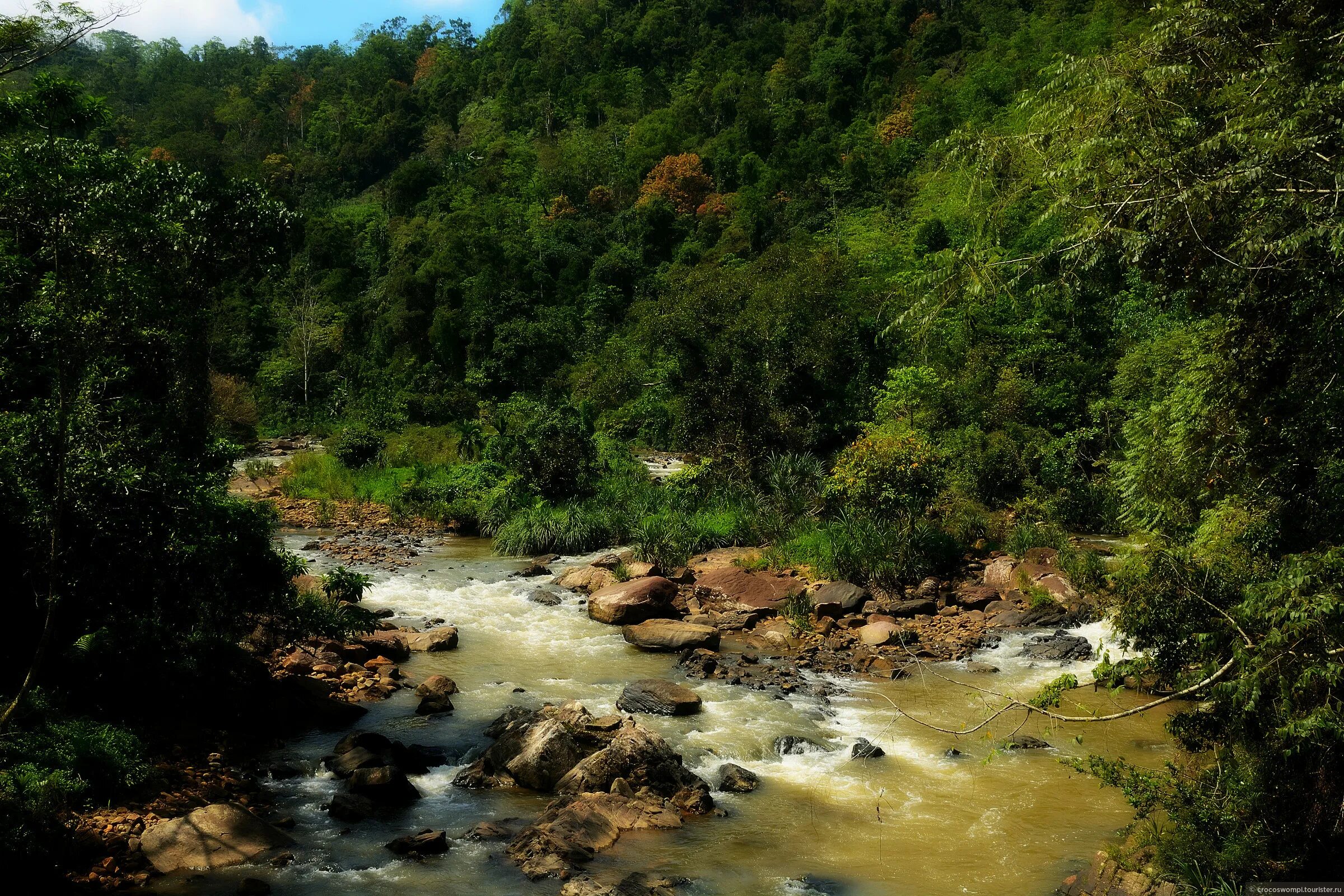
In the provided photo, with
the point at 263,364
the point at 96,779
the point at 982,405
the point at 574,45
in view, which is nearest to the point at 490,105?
the point at 574,45

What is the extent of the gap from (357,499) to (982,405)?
57.4 ft

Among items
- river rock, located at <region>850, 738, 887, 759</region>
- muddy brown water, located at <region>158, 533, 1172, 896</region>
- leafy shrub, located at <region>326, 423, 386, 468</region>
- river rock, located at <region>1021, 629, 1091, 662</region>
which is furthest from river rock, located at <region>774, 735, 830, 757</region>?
leafy shrub, located at <region>326, 423, 386, 468</region>

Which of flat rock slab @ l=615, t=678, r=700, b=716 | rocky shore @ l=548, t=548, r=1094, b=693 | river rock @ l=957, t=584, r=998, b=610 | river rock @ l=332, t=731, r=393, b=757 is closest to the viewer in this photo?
river rock @ l=332, t=731, r=393, b=757

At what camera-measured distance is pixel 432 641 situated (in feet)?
45.5

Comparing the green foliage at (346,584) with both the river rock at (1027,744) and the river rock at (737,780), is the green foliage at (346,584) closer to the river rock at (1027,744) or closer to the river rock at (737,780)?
the river rock at (737,780)

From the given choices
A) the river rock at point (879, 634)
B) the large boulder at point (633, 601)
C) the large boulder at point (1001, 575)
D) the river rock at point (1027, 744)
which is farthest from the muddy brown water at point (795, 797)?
the large boulder at point (1001, 575)

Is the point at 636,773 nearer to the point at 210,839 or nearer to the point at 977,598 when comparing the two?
the point at 210,839

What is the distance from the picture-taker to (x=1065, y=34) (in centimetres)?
4366

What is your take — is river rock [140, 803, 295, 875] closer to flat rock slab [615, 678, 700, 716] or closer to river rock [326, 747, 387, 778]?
river rock [326, 747, 387, 778]

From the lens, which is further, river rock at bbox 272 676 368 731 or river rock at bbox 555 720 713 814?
river rock at bbox 272 676 368 731

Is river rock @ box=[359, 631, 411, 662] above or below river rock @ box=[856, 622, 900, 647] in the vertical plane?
above

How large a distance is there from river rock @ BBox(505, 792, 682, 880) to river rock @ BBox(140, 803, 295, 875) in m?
2.07

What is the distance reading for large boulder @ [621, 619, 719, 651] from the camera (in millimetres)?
13883

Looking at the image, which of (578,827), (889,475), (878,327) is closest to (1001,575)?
(889,475)
